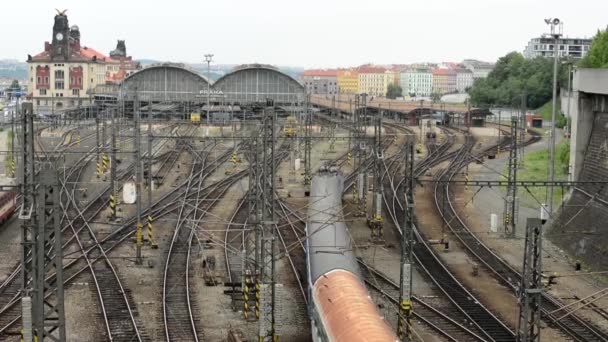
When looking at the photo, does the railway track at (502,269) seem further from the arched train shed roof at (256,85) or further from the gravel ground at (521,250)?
the arched train shed roof at (256,85)

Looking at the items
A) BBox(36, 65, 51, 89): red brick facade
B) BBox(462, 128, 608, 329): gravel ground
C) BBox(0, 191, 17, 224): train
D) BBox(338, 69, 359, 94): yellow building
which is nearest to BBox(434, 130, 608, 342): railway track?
A: BBox(462, 128, 608, 329): gravel ground

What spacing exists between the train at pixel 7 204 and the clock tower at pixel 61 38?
66.9m

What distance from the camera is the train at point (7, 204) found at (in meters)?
26.0

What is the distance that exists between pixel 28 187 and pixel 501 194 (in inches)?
1012

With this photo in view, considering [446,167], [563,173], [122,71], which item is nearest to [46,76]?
[122,71]

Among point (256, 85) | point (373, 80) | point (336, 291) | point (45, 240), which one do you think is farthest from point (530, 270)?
point (373, 80)

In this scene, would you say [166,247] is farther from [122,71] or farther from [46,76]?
[122,71]

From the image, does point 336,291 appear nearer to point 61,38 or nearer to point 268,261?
point 268,261

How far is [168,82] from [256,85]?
325 inches

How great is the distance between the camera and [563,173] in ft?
118

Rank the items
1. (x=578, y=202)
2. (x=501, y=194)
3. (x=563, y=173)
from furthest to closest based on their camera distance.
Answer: (x=563, y=173)
(x=501, y=194)
(x=578, y=202)

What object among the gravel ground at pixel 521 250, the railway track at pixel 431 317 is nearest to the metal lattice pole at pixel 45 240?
the railway track at pixel 431 317

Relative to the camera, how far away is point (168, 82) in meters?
79.3

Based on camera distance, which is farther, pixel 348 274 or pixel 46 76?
pixel 46 76
